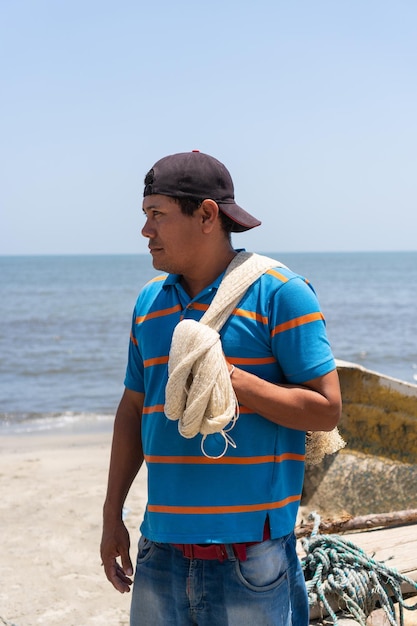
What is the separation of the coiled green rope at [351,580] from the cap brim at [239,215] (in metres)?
1.55

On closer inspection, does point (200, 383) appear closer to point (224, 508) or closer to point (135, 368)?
point (224, 508)

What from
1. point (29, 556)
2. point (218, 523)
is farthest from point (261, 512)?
point (29, 556)

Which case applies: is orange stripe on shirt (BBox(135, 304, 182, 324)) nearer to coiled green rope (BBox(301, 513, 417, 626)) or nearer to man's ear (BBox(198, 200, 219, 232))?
man's ear (BBox(198, 200, 219, 232))

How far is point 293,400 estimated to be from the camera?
6.38 feet

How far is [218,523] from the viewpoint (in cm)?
197

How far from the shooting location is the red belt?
198 centimetres

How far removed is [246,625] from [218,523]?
0.87ft

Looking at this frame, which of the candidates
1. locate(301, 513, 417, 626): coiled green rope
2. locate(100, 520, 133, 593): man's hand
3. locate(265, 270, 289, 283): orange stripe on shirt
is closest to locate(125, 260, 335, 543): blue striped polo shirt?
locate(265, 270, 289, 283): orange stripe on shirt

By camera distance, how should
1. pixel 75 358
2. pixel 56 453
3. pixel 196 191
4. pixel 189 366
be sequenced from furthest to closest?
pixel 75 358, pixel 56 453, pixel 196 191, pixel 189 366

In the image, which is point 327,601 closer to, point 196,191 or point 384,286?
point 196,191

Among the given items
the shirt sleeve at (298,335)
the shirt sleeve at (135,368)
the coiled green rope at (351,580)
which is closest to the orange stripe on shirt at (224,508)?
the shirt sleeve at (298,335)

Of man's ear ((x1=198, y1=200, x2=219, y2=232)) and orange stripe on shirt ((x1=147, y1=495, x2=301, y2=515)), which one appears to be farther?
man's ear ((x1=198, y1=200, x2=219, y2=232))

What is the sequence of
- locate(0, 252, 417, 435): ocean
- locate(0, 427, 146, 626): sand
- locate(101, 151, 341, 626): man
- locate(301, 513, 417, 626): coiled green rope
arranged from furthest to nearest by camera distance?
locate(0, 252, 417, 435): ocean
locate(0, 427, 146, 626): sand
locate(301, 513, 417, 626): coiled green rope
locate(101, 151, 341, 626): man

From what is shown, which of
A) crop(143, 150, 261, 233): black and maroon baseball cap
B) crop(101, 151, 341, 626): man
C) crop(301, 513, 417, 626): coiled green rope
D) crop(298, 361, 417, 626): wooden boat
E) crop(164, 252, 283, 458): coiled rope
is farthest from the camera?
crop(298, 361, 417, 626): wooden boat
